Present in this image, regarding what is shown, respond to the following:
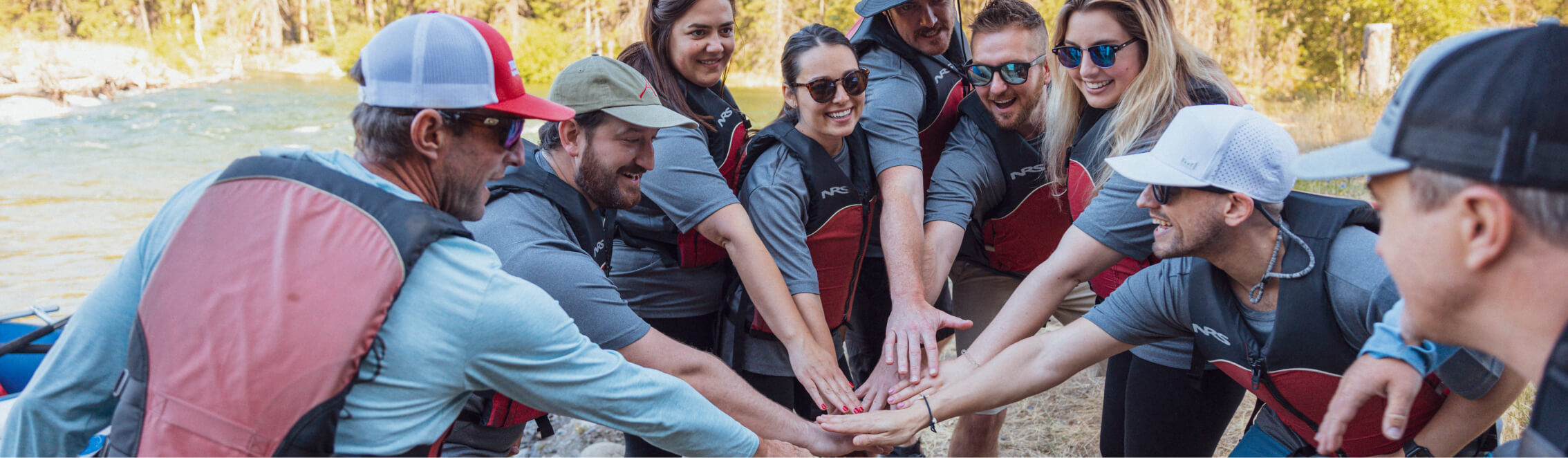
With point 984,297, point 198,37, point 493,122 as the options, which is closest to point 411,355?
point 493,122

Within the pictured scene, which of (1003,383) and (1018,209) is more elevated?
(1018,209)

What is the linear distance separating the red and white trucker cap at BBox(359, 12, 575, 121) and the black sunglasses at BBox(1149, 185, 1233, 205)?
1.73 metres

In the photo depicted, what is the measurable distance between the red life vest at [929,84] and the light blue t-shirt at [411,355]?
2452mm

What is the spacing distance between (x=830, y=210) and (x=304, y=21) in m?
57.2

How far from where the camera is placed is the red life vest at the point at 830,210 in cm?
365

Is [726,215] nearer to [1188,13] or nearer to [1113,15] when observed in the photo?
[1113,15]

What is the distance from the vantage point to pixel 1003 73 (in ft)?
13.0

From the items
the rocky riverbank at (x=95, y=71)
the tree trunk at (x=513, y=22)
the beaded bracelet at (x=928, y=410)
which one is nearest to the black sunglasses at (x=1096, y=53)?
the beaded bracelet at (x=928, y=410)

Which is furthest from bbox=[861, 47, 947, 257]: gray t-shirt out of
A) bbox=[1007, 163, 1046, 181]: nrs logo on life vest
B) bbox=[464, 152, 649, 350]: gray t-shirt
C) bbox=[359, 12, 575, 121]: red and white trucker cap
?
bbox=[359, 12, 575, 121]: red and white trucker cap

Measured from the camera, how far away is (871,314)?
4.31 meters

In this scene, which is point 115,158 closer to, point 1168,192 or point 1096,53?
point 1096,53

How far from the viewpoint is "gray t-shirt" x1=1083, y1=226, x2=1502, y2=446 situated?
2326mm

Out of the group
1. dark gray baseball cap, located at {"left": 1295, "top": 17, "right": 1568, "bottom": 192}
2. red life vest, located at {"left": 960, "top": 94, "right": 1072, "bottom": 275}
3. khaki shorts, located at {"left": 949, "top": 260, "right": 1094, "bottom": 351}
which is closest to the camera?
dark gray baseball cap, located at {"left": 1295, "top": 17, "right": 1568, "bottom": 192}

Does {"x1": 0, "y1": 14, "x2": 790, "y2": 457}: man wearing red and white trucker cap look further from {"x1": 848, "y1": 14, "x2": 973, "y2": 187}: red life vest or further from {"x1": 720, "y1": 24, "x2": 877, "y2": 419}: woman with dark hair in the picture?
{"x1": 848, "y1": 14, "x2": 973, "y2": 187}: red life vest
